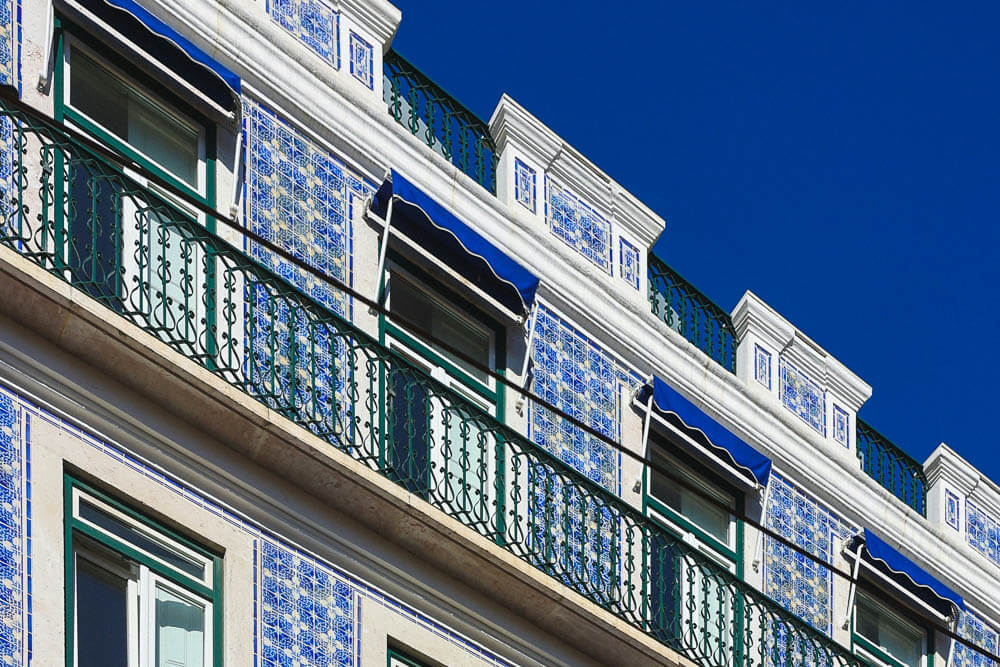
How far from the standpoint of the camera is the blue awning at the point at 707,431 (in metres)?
19.5

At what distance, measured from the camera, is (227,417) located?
50.5 ft

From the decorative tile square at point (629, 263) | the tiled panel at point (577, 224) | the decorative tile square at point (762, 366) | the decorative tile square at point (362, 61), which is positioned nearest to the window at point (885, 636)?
the decorative tile square at point (762, 366)

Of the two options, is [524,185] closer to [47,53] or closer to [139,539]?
[47,53]

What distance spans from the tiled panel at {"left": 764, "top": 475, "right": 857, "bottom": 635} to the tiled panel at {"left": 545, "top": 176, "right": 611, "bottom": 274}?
215 centimetres

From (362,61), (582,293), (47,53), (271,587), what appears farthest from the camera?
(582,293)

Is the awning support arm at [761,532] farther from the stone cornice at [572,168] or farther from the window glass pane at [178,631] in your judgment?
the window glass pane at [178,631]

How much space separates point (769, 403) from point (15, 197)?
720 cm

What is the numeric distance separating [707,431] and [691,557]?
5.15 feet

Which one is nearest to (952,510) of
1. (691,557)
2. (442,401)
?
(691,557)

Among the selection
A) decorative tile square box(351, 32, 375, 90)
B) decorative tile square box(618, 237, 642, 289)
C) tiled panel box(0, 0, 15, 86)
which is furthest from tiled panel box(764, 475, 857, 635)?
tiled panel box(0, 0, 15, 86)

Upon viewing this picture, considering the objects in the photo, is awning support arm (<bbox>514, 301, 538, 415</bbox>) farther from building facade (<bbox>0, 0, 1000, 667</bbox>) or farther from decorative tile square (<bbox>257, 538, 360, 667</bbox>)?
decorative tile square (<bbox>257, 538, 360, 667</bbox>)

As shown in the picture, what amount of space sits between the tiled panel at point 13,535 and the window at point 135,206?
0.98 m

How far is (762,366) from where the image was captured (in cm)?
2097

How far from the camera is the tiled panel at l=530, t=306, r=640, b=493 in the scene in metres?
18.6
